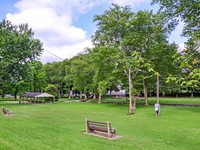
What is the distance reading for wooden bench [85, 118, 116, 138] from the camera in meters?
10.3

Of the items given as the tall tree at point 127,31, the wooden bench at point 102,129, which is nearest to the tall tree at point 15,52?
the tall tree at point 127,31

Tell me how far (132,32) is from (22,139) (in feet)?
77.1

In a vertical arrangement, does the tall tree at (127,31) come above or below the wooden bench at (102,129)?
above

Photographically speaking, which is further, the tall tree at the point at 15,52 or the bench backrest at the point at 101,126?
the tall tree at the point at 15,52

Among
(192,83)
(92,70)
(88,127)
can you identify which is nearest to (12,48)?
(92,70)

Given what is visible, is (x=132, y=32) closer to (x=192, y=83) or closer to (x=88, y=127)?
(x=88, y=127)

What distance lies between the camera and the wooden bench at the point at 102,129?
1027cm

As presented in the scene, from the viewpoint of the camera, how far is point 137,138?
10.4m

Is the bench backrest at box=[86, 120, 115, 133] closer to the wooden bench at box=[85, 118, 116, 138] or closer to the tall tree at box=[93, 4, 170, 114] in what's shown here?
the wooden bench at box=[85, 118, 116, 138]

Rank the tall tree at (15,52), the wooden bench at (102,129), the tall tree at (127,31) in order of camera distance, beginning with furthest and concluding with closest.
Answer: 1. the tall tree at (15,52)
2. the tall tree at (127,31)
3. the wooden bench at (102,129)

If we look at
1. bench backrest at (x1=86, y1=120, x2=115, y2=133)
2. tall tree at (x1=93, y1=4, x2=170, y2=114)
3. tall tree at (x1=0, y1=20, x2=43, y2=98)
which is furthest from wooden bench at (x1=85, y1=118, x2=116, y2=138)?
tall tree at (x1=0, y1=20, x2=43, y2=98)

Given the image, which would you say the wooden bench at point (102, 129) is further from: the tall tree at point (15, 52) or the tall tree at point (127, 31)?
the tall tree at point (15, 52)

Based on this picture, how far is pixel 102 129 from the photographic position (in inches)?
418

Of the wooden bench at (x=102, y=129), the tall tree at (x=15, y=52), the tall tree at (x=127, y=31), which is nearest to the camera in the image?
the wooden bench at (x=102, y=129)
